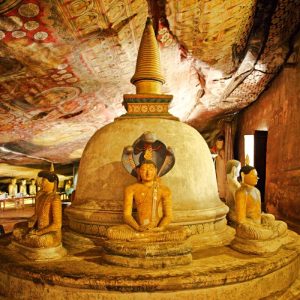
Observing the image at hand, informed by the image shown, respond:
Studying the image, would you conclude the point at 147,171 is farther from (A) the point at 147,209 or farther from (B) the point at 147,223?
(B) the point at 147,223

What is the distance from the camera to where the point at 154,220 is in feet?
11.7

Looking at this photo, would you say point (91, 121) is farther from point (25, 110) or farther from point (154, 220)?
point (154, 220)

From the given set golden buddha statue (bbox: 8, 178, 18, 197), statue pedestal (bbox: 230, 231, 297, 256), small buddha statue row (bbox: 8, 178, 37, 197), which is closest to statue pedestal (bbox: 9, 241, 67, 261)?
statue pedestal (bbox: 230, 231, 297, 256)

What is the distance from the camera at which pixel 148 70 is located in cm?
507

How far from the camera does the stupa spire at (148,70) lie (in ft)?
16.6

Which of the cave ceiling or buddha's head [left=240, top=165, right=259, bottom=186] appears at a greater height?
the cave ceiling

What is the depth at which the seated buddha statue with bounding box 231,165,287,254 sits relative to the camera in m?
3.57

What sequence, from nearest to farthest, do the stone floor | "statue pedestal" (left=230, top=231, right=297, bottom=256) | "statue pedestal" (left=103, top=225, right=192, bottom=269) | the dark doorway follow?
the stone floor, "statue pedestal" (left=103, top=225, right=192, bottom=269), "statue pedestal" (left=230, top=231, right=297, bottom=256), the dark doorway

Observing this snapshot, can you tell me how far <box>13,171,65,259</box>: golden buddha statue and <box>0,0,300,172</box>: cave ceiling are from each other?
277cm

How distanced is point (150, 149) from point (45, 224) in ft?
5.12

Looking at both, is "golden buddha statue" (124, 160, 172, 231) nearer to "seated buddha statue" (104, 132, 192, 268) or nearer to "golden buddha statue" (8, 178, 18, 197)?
"seated buddha statue" (104, 132, 192, 268)

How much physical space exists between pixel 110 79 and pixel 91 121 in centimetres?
282

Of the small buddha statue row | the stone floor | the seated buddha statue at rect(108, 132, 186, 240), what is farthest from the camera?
the small buddha statue row

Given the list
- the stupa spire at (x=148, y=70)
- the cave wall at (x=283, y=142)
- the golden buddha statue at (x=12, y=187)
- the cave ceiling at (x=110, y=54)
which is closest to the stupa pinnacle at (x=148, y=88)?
the stupa spire at (x=148, y=70)
